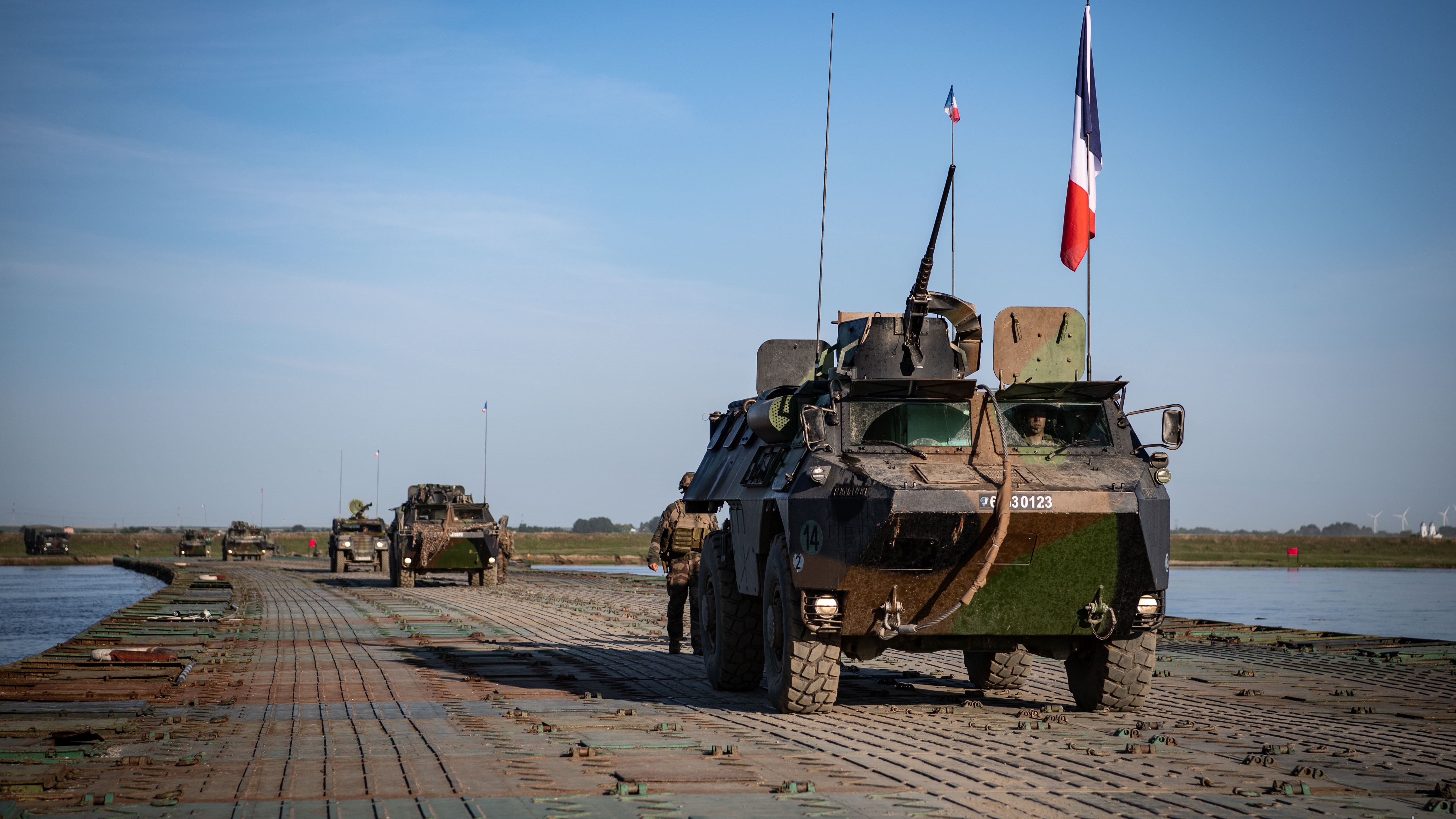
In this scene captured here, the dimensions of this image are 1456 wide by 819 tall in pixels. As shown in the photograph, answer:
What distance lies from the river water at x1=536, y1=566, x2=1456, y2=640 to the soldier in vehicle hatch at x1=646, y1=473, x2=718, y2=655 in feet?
33.7

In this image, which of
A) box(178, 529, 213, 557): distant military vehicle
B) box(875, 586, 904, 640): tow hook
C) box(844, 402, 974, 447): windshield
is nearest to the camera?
box(875, 586, 904, 640): tow hook

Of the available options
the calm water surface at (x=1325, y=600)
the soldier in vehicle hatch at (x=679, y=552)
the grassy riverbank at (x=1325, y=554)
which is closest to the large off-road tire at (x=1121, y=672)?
the soldier in vehicle hatch at (x=679, y=552)

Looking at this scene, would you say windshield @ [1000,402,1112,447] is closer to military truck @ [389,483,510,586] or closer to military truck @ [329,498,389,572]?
military truck @ [389,483,510,586]

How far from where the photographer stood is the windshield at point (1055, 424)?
10.3 m

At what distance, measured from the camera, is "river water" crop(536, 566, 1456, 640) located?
2364cm

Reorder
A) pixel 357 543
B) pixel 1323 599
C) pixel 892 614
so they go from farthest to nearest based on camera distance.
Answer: pixel 357 543 < pixel 1323 599 < pixel 892 614

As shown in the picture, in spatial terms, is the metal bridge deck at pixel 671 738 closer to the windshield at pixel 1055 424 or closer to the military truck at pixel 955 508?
the military truck at pixel 955 508

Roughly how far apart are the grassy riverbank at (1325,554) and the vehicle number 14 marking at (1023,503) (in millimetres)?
53323

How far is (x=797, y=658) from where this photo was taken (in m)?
10.1

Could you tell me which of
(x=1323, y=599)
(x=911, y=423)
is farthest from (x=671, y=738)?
(x=1323, y=599)

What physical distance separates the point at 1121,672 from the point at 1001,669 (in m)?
2.31

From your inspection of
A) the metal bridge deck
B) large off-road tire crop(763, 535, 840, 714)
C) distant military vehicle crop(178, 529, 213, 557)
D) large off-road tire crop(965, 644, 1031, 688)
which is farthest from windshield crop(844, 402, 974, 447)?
distant military vehicle crop(178, 529, 213, 557)

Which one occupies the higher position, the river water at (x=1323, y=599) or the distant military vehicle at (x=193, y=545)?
the river water at (x=1323, y=599)

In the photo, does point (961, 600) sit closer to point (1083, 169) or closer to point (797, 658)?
point (797, 658)
